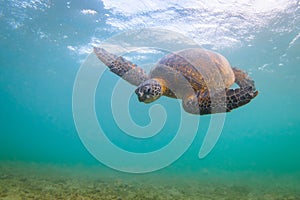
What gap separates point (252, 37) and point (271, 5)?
5345mm

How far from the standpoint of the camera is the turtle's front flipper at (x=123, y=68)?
6.31m

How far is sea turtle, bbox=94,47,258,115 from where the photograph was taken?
5117mm

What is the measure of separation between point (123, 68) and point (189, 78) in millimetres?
1735

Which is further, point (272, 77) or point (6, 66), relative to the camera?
point (6, 66)

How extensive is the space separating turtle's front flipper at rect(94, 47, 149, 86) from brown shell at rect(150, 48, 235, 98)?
45 centimetres

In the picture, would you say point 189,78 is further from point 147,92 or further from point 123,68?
point 123,68

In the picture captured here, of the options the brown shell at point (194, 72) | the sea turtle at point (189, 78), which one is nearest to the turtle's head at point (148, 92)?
the sea turtle at point (189, 78)

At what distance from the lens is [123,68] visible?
6355 millimetres

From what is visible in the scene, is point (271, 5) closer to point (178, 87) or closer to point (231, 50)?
point (231, 50)

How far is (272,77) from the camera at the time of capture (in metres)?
33.4

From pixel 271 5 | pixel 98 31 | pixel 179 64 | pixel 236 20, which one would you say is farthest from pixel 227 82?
pixel 98 31

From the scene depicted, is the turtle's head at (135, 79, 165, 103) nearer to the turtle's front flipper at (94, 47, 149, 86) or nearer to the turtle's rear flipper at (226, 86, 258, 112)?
the turtle's front flipper at (94, 47, 149, 86)

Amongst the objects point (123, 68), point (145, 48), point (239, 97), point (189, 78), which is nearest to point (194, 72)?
point (189, 78)

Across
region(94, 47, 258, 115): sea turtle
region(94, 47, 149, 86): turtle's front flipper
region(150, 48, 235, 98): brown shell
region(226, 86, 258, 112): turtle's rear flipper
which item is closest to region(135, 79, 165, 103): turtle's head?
region(94, 47, 258, 115): sea turtle
